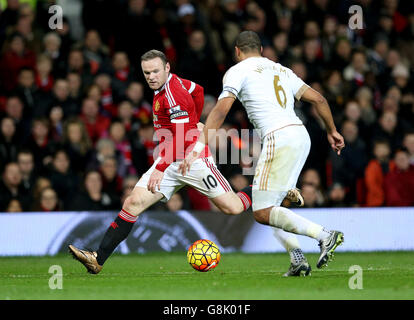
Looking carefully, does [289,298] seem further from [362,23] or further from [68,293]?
[362,23]

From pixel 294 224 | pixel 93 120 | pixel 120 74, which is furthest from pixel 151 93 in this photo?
pixel 294 224

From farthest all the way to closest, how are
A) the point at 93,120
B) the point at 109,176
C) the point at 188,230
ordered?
the point at 93,120 → the point at 109,176 → the point at 188,230

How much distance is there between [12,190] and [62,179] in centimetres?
81

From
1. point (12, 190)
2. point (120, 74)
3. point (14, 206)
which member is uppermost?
point (120, 74)

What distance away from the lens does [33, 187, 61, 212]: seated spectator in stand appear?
13.6 metres

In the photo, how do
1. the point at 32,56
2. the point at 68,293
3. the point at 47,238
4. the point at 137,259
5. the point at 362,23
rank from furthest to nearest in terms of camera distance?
A: the point at 362,23, the point at 32,56, the point at 47,238, the point at 137,259, the point at 68,293

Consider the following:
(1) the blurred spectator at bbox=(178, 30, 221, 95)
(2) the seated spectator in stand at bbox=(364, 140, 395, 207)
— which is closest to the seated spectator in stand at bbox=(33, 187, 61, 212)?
(1) the blurred spectator at bbox=(178, 30, 221, 95)

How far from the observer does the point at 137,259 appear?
1239 centimetres

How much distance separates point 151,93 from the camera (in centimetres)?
1608

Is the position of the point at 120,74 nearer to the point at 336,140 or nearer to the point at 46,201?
the point at 46,201

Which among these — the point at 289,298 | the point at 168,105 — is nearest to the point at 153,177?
the point at 168,105

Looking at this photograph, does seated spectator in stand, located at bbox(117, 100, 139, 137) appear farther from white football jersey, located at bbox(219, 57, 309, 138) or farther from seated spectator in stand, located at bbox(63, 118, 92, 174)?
white football jersey, located at bbox(219, 57, 309, 138)

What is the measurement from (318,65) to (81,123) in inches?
193

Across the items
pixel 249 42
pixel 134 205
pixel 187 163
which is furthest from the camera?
pixel 134 205
